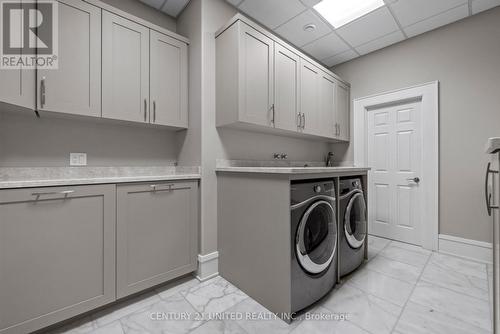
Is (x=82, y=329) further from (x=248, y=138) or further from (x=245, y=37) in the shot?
(x=245, y=37)

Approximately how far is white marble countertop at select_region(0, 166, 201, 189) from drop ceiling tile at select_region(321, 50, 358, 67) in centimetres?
284

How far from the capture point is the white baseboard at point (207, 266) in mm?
1919

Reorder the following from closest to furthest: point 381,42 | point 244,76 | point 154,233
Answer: point 154,233
point 244,76
point 381,42

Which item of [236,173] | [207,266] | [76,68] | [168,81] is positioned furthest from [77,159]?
[207,266]

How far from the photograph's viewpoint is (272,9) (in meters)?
2.30

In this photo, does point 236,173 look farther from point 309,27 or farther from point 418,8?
point 418,8

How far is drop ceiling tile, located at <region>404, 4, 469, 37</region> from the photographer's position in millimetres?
2299

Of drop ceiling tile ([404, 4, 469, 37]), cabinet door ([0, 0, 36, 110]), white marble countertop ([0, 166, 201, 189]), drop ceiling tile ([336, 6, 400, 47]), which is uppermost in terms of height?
drop ceiling tile ([336, 6, 400, 47])

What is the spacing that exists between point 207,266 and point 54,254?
1.10m

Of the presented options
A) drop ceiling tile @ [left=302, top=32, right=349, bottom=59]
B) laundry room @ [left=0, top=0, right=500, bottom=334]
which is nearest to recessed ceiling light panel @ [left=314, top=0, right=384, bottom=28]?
laundry room @ [left=0, top=0, right=500, bottom=334]

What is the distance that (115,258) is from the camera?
4.91 ft

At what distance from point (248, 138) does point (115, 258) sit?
1.62 meters

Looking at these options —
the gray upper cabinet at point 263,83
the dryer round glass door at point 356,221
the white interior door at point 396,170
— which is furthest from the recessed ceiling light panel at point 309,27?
the dryer round glass door at point 356,221

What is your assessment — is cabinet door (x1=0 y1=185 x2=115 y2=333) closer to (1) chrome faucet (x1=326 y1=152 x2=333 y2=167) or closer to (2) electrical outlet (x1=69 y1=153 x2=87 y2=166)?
(2) electrical outlet (x1=69 y1=153 x2=87 y2=166)
